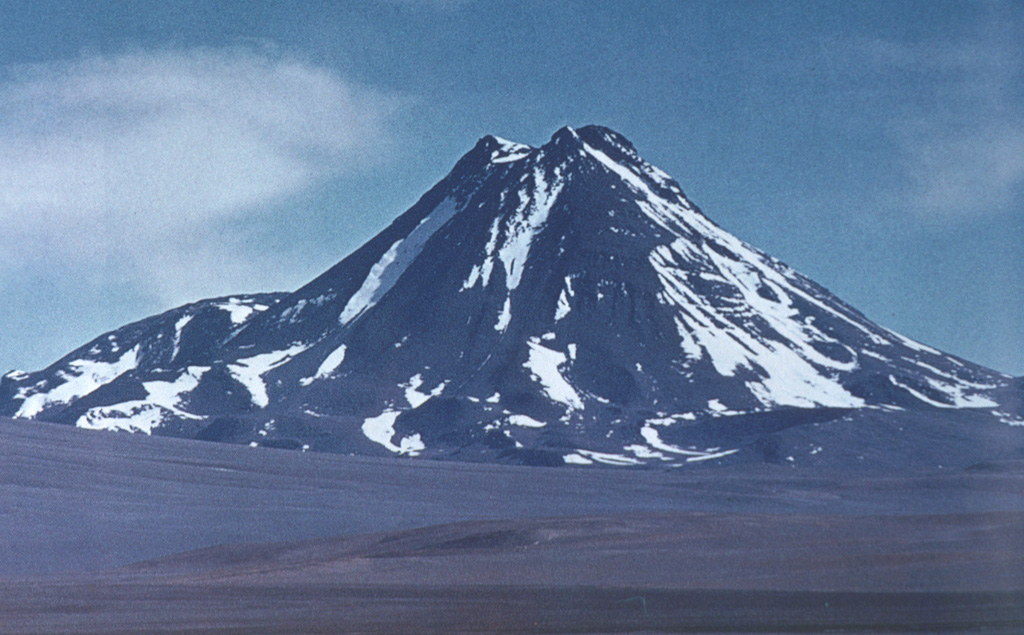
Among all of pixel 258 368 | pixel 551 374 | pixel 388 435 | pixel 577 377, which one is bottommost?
pixel 388 435

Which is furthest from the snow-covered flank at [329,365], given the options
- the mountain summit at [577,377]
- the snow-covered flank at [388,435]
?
the snow-covered flank at [388,435]

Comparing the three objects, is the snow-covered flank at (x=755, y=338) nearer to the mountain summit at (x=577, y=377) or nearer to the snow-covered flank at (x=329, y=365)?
the mountain summit at (x=577, y=377)

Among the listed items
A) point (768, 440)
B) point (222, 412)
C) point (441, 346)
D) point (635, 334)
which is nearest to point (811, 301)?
point (635, 334)

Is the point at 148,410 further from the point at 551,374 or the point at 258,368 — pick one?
the point at 551,374

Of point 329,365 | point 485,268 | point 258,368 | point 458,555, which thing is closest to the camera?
point 458,555

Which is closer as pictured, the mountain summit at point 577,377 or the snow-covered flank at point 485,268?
the mountain summit at point 577,377

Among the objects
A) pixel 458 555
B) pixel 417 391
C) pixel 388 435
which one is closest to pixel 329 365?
pixel 417 391
